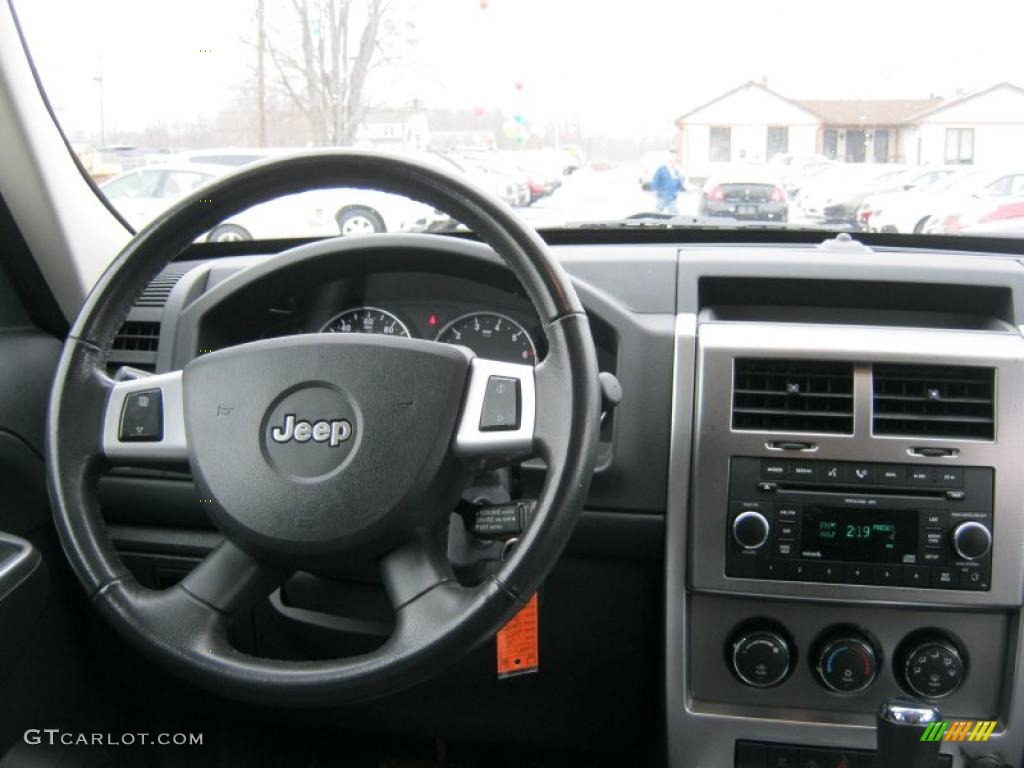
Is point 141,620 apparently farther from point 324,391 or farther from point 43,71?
point 43,71

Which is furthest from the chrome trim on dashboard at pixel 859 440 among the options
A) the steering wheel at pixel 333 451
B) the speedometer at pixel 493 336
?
the steering wheel at pixel 333 451

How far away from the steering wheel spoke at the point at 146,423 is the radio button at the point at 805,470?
99cm

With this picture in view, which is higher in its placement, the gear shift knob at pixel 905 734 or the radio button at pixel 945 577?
the radio button at pixel 945 577

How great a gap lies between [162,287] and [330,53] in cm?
80

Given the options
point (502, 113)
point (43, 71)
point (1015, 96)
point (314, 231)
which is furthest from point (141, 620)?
point (1015, 96)

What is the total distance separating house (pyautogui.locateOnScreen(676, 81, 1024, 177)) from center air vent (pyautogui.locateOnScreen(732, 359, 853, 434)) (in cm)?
90

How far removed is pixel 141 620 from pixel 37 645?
0.98 m

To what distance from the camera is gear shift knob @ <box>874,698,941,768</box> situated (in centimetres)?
156

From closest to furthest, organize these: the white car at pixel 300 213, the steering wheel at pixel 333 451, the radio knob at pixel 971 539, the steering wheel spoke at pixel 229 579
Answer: the steering wheel at pixel 333 451, the steering wheel spoke at pixel 229 579, the radio knob at pixel 971 539, the white car at pixel 300 213

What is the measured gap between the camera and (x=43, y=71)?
2.34 m

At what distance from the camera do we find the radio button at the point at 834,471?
1.73m

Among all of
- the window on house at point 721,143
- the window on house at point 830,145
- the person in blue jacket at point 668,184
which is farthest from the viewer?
the person in blue jacket at point 668,184

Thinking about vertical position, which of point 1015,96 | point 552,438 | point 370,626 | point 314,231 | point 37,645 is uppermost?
point 1015,96

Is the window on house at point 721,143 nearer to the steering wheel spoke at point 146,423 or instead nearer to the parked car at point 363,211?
the parked car at point 363,211
